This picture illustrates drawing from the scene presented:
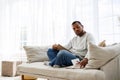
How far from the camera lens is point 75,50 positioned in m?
2.98

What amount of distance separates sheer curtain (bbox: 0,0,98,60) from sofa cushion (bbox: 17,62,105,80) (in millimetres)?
1264

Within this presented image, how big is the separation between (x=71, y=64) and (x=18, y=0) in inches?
109

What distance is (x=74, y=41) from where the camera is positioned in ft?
10.2

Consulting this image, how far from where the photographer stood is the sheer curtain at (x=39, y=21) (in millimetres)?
3781

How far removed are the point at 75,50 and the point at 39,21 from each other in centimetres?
172

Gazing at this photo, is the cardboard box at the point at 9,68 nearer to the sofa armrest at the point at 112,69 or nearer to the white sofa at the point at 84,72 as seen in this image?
the white sofa at the point at 84,72

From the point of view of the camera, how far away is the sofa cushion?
212cm

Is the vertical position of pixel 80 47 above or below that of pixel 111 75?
above

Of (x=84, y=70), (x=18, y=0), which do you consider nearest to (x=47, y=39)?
(x=18, y=0)

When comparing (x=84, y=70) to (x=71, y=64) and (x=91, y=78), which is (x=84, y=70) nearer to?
(x=91, y=78)

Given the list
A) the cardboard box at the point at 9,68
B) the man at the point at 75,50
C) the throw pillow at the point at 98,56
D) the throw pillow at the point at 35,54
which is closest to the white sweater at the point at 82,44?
the man at the point at 75,50

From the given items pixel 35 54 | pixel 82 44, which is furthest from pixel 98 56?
pixel 35 54

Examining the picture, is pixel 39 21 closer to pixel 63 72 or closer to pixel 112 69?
pixel 63 72

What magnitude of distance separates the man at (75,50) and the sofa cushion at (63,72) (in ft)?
0.43
